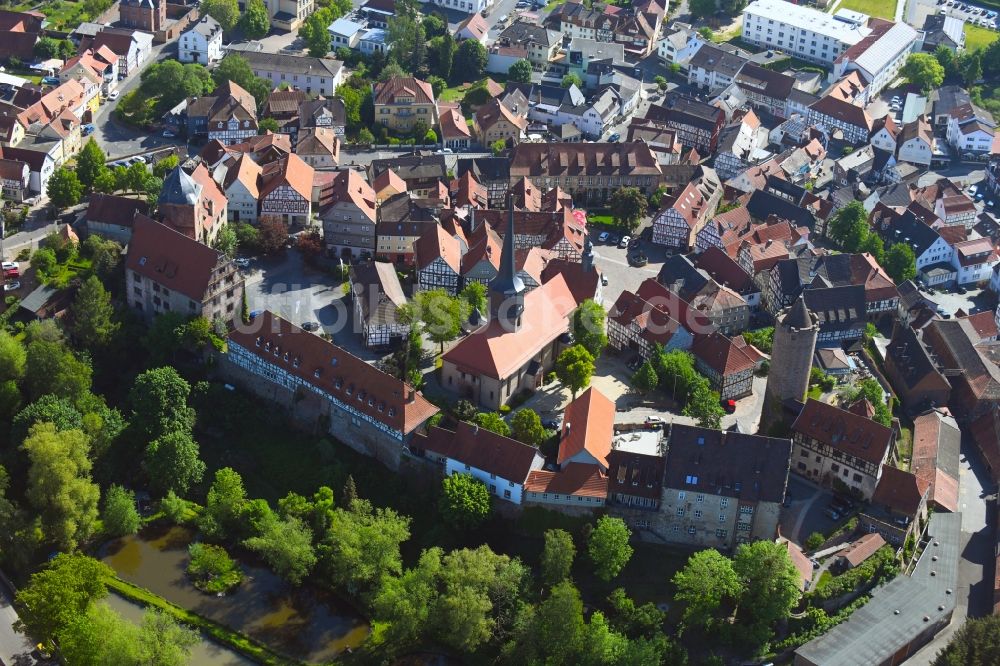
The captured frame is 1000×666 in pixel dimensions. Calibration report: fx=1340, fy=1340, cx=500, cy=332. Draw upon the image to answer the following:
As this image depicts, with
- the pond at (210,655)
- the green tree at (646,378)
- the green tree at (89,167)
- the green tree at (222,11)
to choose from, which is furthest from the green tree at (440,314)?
the green tree at (222,11)

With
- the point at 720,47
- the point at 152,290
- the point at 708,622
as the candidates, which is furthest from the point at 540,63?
the point at 708,622

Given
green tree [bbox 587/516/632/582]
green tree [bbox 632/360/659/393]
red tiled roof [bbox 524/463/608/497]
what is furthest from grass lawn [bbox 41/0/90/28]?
green tree [bbox 587/516/632/582]

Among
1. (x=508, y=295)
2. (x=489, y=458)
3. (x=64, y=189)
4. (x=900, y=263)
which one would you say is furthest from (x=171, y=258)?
(x=900, y=263)

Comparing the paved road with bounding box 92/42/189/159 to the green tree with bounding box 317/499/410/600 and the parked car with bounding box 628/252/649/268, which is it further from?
the green tree with bounding box 317/499/410/600

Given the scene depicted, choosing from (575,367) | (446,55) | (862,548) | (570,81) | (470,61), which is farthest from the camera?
(470,61)

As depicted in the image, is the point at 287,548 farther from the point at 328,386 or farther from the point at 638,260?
the point at 638,260
